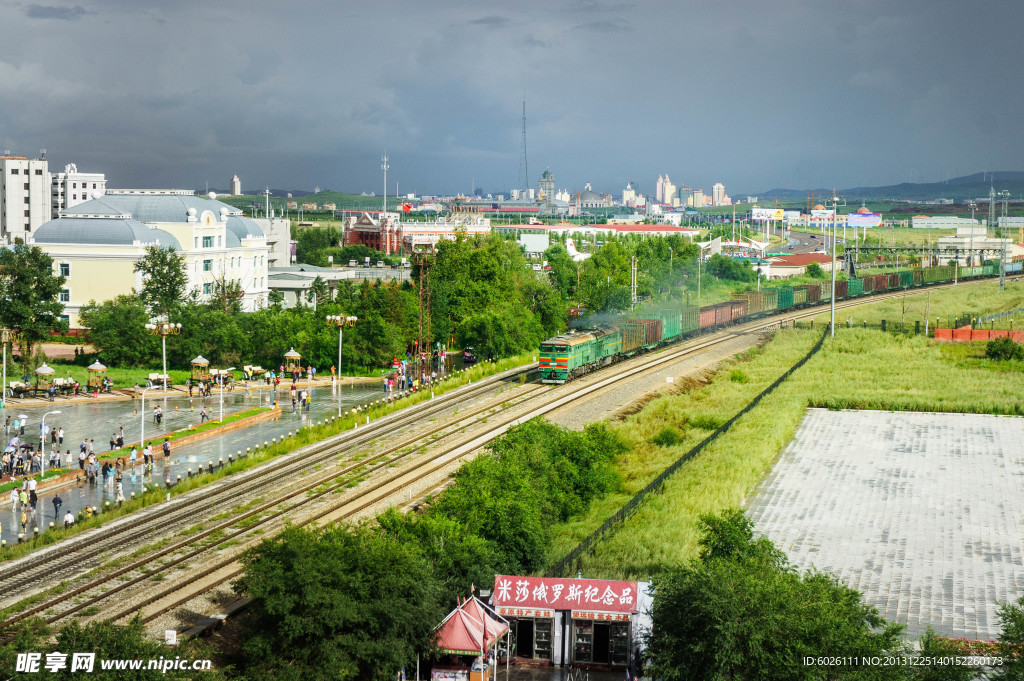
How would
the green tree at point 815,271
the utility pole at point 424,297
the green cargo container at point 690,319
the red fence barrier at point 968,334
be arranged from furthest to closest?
the green tree at point 815,271 → the green cargo container at point 690,319 → the red fence barrier at point 968,334 → the utility pole at point 424,297

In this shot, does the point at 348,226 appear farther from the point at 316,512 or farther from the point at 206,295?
the point at 316,512

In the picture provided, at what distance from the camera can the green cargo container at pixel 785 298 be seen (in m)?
98.1

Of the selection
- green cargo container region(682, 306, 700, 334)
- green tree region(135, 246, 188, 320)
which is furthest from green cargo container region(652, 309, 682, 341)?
green tree region(135, 246, 188, 320)

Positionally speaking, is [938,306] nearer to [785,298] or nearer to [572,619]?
[785,298]

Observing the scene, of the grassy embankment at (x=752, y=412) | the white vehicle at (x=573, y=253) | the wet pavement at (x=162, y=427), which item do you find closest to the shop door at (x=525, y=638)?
the grassy embankment at (x=752, y=412)

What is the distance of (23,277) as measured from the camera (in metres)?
62.0

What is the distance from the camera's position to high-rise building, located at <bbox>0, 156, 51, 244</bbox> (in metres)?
149

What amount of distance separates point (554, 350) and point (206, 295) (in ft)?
121

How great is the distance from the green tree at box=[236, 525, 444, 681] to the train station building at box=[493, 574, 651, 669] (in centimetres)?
187

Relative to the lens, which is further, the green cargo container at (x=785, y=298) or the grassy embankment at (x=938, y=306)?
the green cargo container at (x=785, y=298)

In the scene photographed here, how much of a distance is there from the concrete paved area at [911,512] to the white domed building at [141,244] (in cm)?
4899

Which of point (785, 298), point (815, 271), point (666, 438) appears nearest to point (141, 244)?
point (666, 438)

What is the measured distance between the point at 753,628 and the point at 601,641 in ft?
14.9

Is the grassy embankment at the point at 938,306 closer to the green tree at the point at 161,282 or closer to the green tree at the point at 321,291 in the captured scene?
the green tree at the point at 321,291
